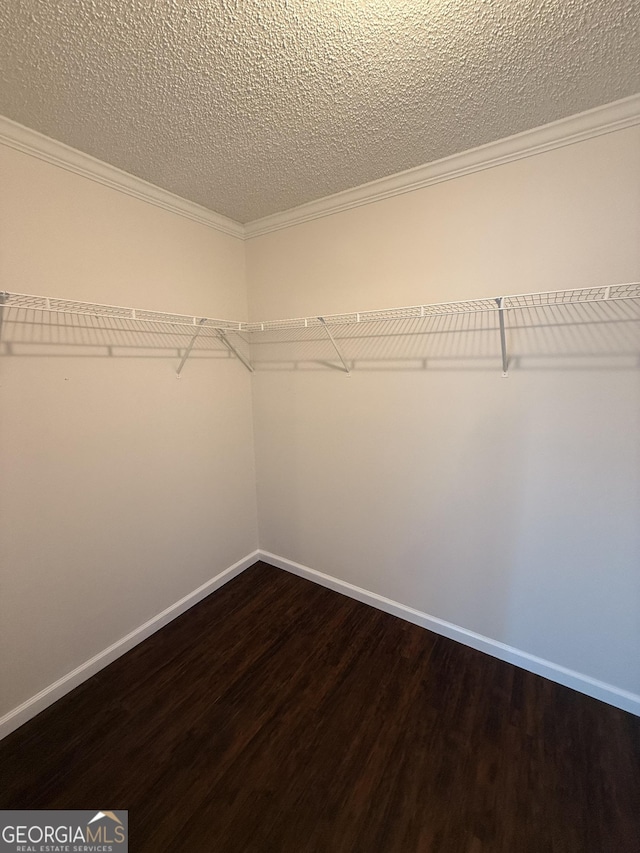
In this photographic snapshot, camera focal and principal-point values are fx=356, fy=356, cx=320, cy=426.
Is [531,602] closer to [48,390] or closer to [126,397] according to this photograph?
[126,397]

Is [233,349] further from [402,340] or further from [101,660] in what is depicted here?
[101,660]

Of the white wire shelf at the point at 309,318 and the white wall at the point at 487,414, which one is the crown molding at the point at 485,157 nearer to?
the white wall at the point at 487,414

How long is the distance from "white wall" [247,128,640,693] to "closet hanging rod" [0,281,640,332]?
0.20 feet

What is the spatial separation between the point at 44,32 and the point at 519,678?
3059mm

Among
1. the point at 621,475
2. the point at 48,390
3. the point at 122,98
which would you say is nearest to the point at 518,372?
the point at 621,475

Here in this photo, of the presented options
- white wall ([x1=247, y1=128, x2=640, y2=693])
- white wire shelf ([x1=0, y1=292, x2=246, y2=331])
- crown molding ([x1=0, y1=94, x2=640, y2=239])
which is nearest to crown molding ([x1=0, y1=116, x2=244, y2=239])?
crown molding ([x1=0, y1=94, x2=640, y2=239])

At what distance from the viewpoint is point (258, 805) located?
1274 millimetres

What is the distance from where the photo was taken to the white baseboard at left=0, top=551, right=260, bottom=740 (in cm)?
156

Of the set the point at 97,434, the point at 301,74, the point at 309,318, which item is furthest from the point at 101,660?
the point at 301,74

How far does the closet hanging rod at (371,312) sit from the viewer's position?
Result: 1425 mm

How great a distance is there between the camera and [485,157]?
5.33 feet

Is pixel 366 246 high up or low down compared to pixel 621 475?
up

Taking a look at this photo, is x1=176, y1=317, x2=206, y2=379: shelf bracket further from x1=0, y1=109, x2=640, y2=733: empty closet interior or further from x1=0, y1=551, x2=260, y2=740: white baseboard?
x1=0, y1=551, x2=260, y2=740: white baseboard

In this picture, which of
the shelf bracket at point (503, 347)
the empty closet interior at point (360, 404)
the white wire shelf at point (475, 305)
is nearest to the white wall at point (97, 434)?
the empty closet interior at point (360, 404)
